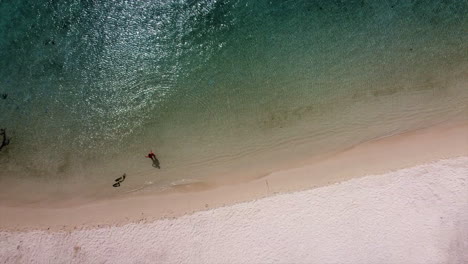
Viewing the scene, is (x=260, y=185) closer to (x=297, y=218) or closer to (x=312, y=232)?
(x=297, y=218)

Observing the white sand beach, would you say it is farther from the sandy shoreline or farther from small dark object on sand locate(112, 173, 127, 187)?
small dark object on sand locate(112, 173, 127, 187)

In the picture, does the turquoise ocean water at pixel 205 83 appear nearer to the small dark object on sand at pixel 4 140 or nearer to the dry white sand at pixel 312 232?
the small dark object on sand at pixel 4 140

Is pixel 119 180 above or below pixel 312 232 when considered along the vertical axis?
above

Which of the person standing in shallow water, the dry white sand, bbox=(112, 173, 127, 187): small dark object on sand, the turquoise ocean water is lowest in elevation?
the dry white sand

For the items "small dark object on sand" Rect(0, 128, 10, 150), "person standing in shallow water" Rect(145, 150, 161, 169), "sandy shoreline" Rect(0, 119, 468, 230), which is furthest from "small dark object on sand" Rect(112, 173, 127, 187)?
"small dark object on sand" Rect(0, 128, 10, 150)

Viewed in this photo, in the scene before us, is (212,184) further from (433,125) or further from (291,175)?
(433,125)

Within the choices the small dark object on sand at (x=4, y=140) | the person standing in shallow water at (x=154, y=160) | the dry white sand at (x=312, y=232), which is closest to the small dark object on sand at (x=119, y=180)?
the person standing in shallow water at (x=154, y=160)

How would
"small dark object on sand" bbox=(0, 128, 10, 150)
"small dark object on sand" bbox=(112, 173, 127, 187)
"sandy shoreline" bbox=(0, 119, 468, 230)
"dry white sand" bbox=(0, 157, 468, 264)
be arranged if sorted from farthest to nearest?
"small dark object on sand" bbox=(0, 128, 10, 150), "small dark object on sand" bbox=(112, 173, 127, 187), "sandy shoreline" bbox=(0, 119, 468, 230), "dry white sand" bbox=(0, 157, 468, 264)

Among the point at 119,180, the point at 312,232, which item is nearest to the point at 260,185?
the point at 312,232
